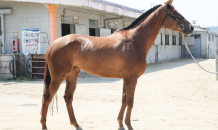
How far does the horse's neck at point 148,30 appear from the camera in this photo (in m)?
3.89

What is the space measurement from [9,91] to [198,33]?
81.4 ft

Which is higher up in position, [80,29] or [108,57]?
[80,29]

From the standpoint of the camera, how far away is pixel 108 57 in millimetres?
3678

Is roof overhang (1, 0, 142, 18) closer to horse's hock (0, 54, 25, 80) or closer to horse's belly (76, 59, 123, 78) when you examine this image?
horse's hock (0, 54, 25, 80)

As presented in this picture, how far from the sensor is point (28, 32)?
11.2 metres

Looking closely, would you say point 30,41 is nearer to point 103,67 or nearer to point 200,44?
point 103,67

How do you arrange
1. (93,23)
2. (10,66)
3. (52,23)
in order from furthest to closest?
1. (93,23)
2. (52,23)
3. (10,66)

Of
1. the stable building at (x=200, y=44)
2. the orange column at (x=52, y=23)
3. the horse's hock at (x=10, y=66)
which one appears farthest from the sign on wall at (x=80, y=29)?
the stable building at (x=200, y=44)

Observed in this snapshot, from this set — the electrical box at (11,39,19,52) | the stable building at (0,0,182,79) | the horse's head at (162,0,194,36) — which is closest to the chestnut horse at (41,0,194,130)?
the horse's head at (162,0,194,36)

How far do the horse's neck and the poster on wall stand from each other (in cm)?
806

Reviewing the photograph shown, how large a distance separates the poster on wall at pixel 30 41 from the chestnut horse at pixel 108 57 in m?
7.66

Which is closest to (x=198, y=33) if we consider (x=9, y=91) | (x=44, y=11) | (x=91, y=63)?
(x=44, y=11)

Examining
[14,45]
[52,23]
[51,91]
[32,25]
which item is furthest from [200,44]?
[51,91]

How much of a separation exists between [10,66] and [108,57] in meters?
7.94
